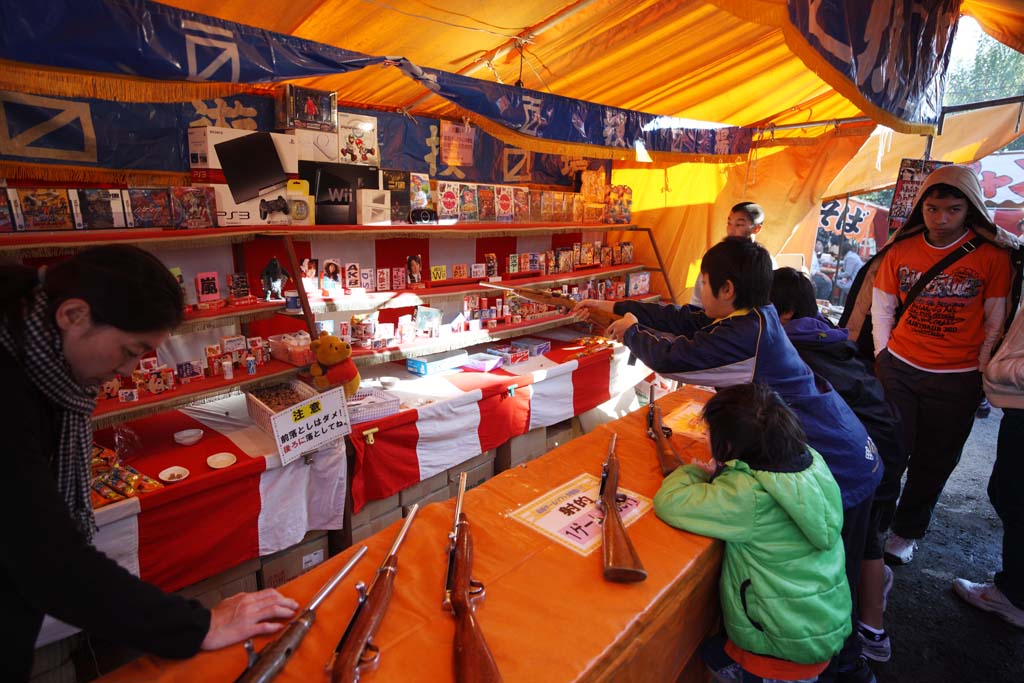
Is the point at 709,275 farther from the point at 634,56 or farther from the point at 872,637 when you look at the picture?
the point at 634,56

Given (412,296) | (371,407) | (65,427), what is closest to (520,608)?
(65,427)

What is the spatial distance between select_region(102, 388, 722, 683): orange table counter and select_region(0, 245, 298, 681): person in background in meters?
0.22

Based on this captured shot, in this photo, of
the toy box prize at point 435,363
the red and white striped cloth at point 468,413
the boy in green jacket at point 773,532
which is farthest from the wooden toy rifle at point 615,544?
the toy box prize at point 435,363

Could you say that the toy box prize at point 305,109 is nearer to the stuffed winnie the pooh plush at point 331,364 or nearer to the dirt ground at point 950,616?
the stuffed winnie the pooh plush at point 331,364

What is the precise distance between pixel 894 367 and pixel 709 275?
6.04 ft

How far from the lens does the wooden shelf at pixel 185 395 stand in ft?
7.06

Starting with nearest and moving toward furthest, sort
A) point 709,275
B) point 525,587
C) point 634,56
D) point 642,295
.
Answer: point 525,587
point 709,275
point 634,56
point 642,295

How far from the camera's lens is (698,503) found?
161 cm

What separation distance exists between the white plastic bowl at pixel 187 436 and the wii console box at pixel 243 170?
1034 mm

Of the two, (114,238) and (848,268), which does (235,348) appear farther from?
(848,268)

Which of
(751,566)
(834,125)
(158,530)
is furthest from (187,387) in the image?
(834,125)

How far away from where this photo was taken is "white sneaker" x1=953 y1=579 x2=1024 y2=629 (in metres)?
2.67

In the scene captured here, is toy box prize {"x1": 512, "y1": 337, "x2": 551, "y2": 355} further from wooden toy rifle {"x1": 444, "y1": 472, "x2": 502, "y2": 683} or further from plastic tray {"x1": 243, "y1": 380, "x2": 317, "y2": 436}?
wooden toy rifle {"x1": 444, "y1": 472, "x2": 502, "y2": 683}

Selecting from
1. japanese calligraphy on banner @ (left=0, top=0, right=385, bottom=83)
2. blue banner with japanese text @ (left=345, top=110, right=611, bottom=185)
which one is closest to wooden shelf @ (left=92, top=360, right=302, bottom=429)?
japanese calligraphy on banner @ (left=0, top=0, right=385, bottom=83)
